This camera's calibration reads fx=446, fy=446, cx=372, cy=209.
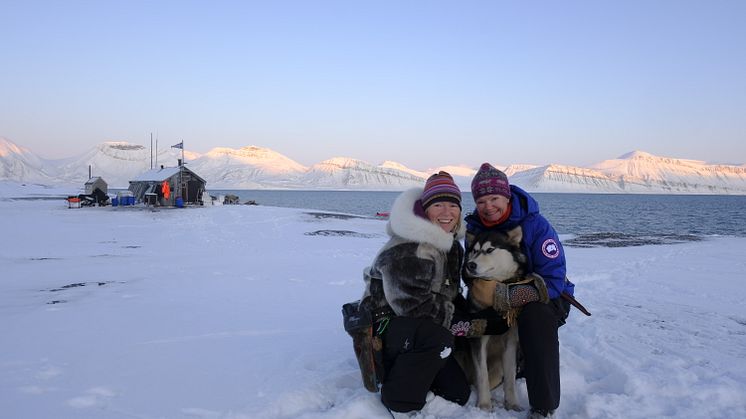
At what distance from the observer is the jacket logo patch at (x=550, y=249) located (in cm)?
307

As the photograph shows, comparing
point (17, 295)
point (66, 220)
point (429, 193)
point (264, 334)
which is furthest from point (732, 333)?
point (66, 220)

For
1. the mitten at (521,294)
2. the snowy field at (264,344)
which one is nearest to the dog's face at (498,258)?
the mitten at (521,294)

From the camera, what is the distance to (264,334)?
15.6 ft

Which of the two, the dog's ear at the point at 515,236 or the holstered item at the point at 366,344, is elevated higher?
the dog's ear at the point at 515,236

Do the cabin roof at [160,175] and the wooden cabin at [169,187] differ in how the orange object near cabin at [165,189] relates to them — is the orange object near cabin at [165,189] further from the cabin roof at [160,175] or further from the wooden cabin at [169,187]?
the cabin roof at [160,175]

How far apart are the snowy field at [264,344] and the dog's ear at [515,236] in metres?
1.17

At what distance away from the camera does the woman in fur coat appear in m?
2.94

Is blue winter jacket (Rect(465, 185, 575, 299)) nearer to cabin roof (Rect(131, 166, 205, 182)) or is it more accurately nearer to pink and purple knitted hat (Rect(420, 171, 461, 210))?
pink and purple knitted hat (Rect(420, 171, 461, 210))

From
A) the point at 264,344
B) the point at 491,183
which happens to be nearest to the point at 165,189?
the point at 264,344

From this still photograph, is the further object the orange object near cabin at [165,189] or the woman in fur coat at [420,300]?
the orange object near cabin at [165,189]

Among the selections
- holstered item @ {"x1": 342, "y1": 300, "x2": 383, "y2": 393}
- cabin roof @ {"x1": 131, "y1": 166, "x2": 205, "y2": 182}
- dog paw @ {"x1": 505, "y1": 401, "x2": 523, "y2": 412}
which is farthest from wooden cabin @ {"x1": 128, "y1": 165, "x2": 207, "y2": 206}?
dog paw @ {"x1": 505, "y1": 401, "x2": 523, "y2": 412}

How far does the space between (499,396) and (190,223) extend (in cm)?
2023

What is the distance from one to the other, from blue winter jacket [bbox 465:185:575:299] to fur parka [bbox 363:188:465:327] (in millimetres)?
507

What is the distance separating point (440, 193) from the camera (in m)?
3.12
